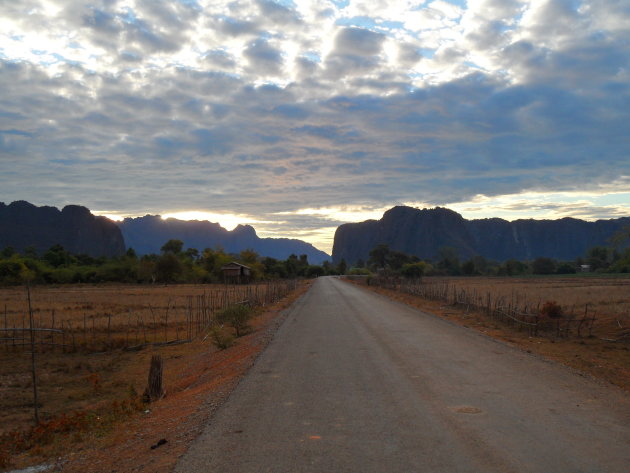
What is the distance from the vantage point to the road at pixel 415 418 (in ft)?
17.0

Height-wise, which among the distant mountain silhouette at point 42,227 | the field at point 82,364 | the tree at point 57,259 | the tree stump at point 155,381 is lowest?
the field at point 82,364

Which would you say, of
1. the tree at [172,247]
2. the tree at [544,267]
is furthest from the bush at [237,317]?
the tree at [172,247]

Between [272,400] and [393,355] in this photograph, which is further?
[393,355]

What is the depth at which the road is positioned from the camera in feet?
17.0

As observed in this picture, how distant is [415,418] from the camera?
665 centimetres

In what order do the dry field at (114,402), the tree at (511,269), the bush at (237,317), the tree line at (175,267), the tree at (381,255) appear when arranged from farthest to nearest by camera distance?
the tree at (381,255), the tree at (511,269), the tree line at (175,267), the bush at (237,317), the dry field at (114,402)

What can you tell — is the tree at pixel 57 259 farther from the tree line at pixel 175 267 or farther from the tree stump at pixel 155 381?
the tree stump at pixel 155 381

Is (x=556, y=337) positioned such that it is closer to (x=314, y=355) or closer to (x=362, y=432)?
(x=314, y=355)

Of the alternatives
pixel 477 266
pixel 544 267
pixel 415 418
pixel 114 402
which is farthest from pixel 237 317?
pixel 477 266

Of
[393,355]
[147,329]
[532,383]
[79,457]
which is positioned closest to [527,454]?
[532,383]

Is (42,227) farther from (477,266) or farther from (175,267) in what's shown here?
(477,266)

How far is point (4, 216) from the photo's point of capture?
18388 cm

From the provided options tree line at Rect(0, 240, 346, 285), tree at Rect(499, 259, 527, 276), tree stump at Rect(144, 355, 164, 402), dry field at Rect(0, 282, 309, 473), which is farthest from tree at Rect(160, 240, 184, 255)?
tree stump at Rect(144, 355, 164, 402)

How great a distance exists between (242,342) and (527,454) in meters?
12.4
